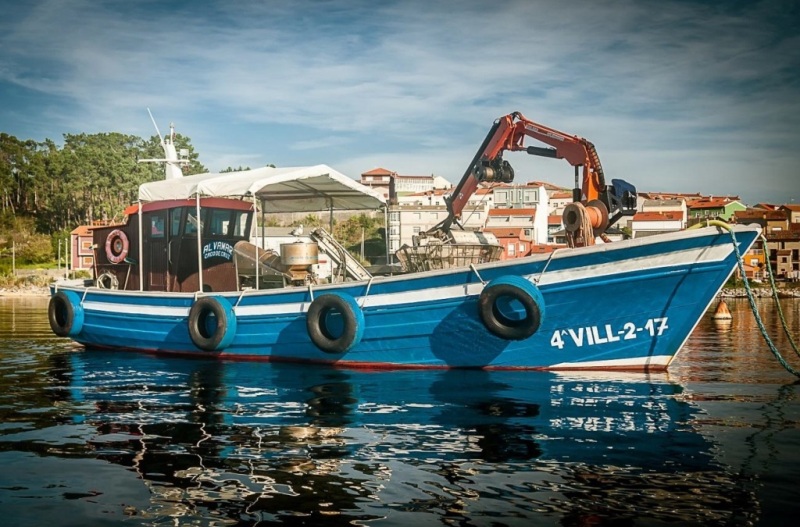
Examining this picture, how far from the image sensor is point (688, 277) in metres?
9.76

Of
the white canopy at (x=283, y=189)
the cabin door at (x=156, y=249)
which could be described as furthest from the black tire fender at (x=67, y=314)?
the white canopy at (x=283, y=189)

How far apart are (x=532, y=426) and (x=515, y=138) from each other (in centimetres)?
902

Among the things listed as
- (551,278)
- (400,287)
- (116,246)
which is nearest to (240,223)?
(116,246)

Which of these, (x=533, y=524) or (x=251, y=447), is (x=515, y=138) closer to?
(x=251, y=447)

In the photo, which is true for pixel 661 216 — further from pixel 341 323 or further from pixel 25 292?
pixel 341 323

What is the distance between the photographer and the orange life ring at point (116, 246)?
600 inches

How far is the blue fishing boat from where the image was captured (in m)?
9.95

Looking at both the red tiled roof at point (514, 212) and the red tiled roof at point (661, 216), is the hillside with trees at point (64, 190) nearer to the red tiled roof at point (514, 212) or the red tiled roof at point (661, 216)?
the red tiled roof at point (514, 212)

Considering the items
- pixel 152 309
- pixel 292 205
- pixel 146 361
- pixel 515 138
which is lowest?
pixel 146 361

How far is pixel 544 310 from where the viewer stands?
10.2m

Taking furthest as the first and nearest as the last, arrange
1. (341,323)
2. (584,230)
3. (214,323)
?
1. (214,323)
2. (341,323)
3. (584,230)

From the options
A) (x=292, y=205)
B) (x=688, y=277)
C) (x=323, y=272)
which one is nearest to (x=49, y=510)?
(x=688, y=277)

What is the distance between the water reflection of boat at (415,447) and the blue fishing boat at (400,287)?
0.65m

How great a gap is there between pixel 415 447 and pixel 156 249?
32.6ft
